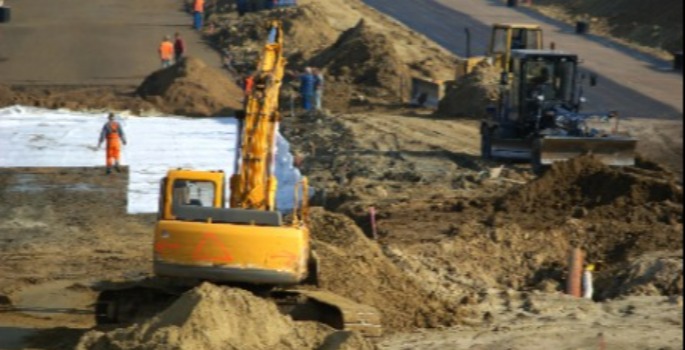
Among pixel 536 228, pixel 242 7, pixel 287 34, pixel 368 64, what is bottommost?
pixel 536 228

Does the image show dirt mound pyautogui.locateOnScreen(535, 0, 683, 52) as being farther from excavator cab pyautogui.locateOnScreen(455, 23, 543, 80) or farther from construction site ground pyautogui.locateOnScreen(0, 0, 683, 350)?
excavator cab pyautogui.locateOnScreen(455, 23, 543, 80)

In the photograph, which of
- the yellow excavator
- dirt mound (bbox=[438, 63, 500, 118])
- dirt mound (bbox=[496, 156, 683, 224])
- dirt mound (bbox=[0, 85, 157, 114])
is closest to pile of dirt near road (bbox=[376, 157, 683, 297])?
dirt mound (bbox=[496, 156, 683, 224])

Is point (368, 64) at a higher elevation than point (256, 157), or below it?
below

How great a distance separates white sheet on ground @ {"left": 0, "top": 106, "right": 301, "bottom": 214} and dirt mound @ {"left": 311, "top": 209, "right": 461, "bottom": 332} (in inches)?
232

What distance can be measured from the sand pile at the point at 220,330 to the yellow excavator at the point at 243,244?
0.65 m

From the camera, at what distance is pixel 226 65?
51.6m

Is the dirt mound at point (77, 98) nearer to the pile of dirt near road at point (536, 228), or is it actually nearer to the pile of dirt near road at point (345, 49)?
the pile of dirt near road at point (345, 49)

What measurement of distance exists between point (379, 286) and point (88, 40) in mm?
36538

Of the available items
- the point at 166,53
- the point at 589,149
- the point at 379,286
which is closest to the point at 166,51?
the point at 166,53

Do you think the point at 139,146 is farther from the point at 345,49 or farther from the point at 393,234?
the point at 345,49

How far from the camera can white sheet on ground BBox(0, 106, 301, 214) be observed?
103 ft

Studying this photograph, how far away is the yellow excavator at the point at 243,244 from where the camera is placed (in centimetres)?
1895

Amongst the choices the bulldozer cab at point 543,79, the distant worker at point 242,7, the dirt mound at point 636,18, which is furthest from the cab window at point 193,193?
the distant worker at point 242,7

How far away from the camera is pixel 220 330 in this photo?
17.5 meters
